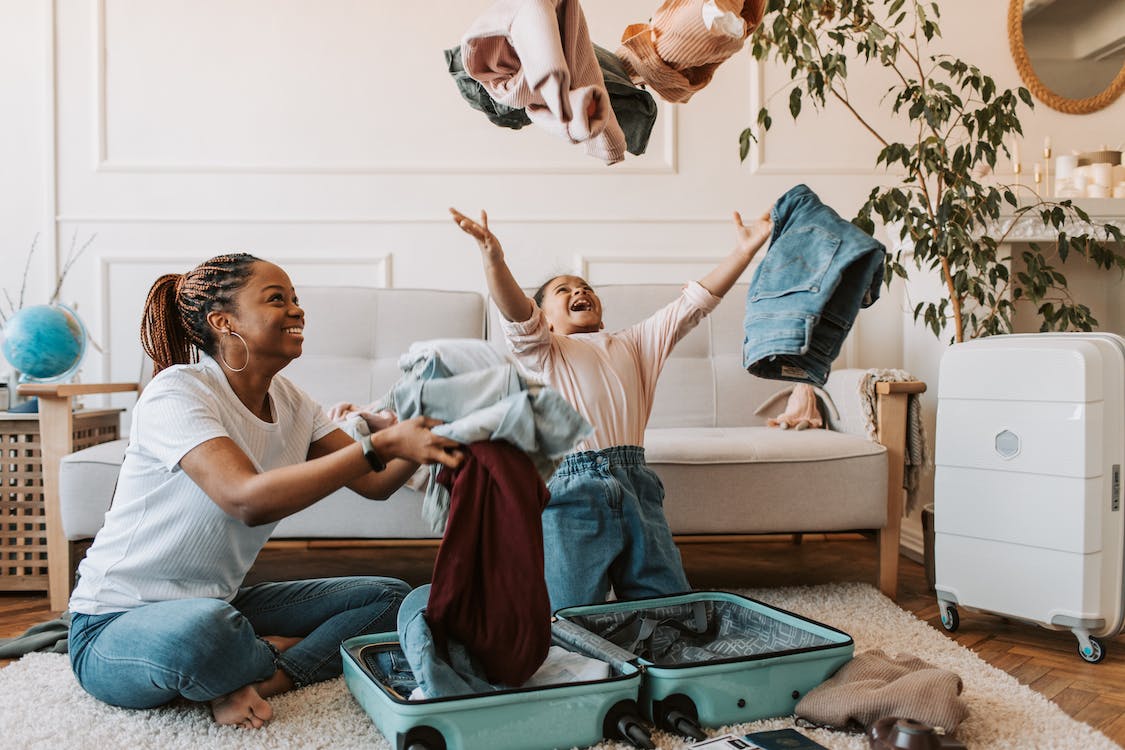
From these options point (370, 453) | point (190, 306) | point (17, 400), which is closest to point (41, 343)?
point (17, 400)

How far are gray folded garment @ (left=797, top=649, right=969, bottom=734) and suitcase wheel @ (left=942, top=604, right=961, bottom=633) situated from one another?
67 cm

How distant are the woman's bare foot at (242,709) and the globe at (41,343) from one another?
1415 mm

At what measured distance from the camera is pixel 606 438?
6.29 feet

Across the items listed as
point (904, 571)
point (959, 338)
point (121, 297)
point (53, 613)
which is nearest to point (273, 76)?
point (121, 297)

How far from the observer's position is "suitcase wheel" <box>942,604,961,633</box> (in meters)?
2.15

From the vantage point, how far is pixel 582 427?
1.35m

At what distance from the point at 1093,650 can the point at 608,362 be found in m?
1.16

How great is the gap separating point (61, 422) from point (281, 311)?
112 centimetres

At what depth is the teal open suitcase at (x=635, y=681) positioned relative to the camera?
133cm

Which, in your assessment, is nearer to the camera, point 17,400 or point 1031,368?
point 1031,368

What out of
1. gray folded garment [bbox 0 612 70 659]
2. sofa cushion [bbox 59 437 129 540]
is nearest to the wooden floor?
gray folded garment [bbox 0 612 70 659]

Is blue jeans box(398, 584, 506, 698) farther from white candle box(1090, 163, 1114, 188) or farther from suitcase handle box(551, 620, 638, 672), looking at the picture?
white candle box(1090, 163, 1114, 188)

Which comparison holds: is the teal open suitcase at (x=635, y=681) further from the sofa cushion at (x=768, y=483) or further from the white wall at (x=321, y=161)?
the white wall at (x=321, y=161)

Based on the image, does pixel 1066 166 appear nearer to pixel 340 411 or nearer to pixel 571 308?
pixel 571 308
